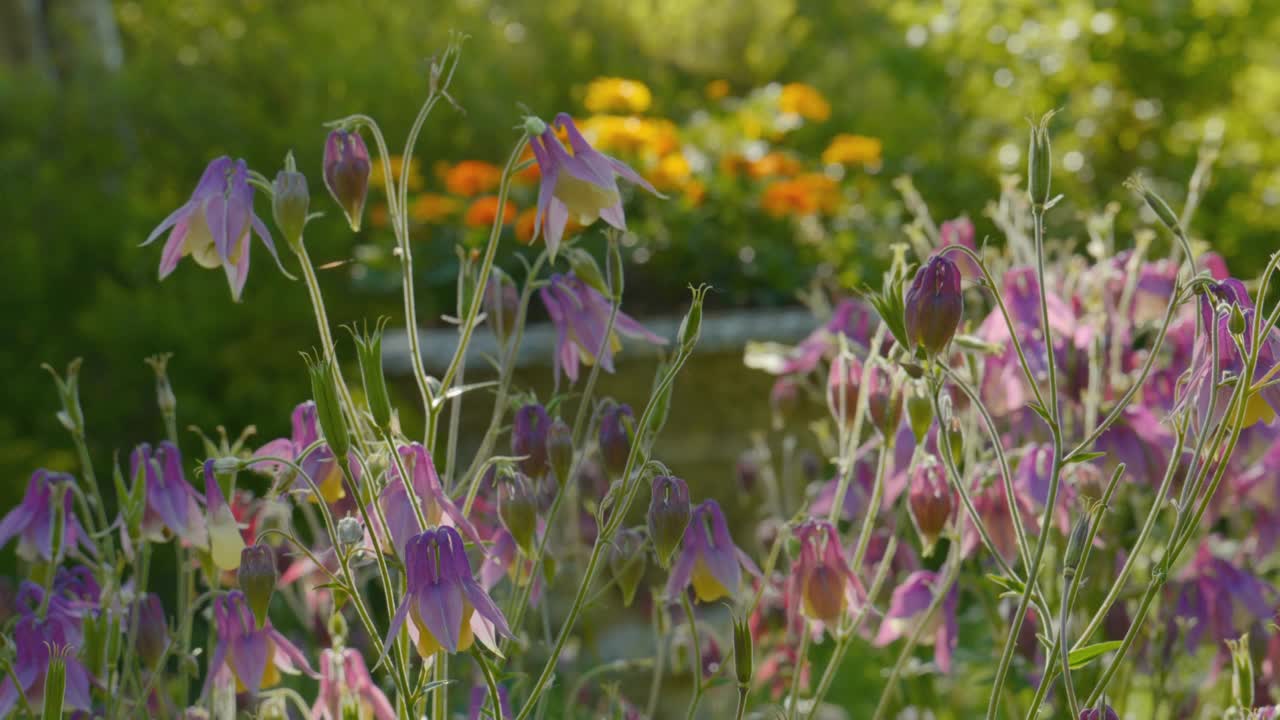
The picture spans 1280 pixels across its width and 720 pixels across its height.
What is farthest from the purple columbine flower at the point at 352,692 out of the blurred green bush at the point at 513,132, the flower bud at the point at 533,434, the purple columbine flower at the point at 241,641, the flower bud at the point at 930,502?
the blurred green bush at the point at 513,132

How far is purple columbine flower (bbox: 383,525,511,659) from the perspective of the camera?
3.75 feet

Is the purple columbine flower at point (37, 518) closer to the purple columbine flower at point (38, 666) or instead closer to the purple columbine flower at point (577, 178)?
the purple columbine flower at point (38, 666)

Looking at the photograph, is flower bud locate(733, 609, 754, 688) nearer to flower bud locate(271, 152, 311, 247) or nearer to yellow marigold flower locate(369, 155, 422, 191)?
flower bud locate(271, 152, 311, 247)

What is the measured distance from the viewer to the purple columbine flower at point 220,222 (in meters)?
1.34

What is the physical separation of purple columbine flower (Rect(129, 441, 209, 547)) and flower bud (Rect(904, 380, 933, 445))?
2.53ft

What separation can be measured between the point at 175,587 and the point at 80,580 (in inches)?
108

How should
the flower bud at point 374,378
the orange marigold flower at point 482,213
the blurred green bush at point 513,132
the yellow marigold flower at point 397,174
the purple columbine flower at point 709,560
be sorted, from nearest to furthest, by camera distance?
the flower bud at point 374,378 < the purple columbine flower at point 709,560 < the blurred green bush at point 513,132 < the orange marigold flower at point 482,213 < the yellow marigold flower at point 397,174

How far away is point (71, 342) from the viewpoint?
4707mm

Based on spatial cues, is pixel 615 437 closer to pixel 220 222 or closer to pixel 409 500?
pixel 409 500

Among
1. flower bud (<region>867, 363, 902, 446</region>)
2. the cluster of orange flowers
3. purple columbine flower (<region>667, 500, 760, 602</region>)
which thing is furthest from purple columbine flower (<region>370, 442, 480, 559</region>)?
the cluster of orange flowers

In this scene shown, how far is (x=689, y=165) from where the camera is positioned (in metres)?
5.41

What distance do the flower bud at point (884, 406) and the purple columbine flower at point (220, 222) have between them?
0.67 meters

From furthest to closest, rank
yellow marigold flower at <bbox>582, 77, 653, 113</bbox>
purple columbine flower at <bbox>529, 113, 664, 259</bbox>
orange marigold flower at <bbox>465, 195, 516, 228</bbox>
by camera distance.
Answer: yellow marigold flower at <bbox>582, 77, 653, 113</bbox>, orange marigold flower at <bbox>465, 195, 516, 228</bbox>, purple columbine flower at <bbox>529, 113, 664, 259</bbox>

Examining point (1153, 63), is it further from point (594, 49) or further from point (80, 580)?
point (80, 580)
